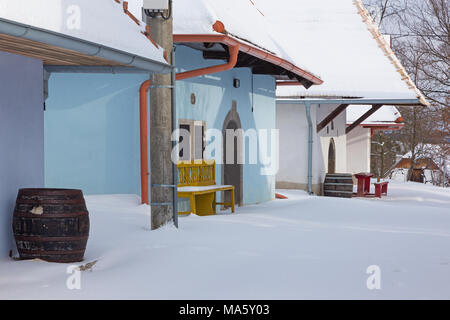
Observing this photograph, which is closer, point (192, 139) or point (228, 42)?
point (228, 42)

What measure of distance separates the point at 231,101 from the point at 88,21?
7.34m

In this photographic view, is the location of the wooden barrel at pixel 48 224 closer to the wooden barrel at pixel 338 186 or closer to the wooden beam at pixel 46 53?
the wooden beam at pixel 46 53

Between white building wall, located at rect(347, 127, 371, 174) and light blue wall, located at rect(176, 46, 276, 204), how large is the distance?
12.7m

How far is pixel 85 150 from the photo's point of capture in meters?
10.3

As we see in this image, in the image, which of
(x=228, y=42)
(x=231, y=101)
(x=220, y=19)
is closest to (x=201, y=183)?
(x=231, y=101)

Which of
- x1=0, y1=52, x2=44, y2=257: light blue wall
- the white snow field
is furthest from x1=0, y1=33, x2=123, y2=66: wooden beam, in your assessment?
the white snow field

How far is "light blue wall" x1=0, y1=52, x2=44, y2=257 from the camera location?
6.49 m

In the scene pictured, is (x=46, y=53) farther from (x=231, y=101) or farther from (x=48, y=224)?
(x=231, y=101)

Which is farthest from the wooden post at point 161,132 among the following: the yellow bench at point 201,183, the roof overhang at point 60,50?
the yellow bench at point 201,183

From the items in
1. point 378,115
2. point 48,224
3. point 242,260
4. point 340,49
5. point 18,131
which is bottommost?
point 242,260

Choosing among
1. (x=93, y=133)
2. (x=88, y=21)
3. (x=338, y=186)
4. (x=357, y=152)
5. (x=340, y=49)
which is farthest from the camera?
(x=357, y=152)

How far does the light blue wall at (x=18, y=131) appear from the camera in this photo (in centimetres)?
649

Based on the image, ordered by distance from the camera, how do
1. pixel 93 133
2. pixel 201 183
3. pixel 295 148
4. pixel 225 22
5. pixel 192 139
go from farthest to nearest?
pixel 295 148, pixel 201 183, pixel 192 139, pixel 93 133, pixel 225 22

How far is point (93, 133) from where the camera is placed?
10320mm
